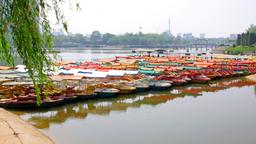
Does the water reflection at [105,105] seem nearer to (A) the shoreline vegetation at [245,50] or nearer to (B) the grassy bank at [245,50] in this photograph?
(A) the shoreline vegetation at [245,50]

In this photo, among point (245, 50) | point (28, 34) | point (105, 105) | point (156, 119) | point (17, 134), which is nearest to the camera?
point (28, 34)

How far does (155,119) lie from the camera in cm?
2895

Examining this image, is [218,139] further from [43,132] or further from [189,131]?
[43,132]

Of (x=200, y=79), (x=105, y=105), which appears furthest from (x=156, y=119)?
(x=200, y=79)

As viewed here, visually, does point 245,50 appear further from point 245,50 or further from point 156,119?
point 156,119

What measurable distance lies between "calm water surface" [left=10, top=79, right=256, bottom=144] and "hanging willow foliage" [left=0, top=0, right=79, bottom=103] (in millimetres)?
11866

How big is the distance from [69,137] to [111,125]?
409cm

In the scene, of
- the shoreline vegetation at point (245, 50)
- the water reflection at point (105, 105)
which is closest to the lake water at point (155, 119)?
the water reflection at point (105, 105)

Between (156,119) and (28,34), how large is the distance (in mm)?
19484

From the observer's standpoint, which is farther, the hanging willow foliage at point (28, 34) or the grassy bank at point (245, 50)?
the grassy bank at point (245, 50)

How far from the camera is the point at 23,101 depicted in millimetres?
31078

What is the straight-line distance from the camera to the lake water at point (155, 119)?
23.5 meters

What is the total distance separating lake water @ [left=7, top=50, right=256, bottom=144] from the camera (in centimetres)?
2350

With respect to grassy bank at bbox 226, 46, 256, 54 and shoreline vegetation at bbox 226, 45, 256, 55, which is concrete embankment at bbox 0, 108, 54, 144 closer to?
shoreline vegetation at bbox 226, 45, 256, 55
